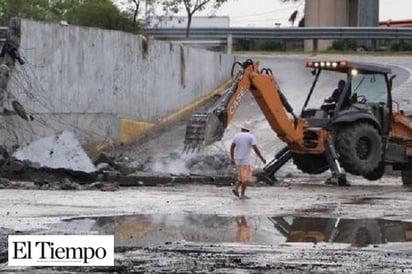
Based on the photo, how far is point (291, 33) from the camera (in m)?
45.0

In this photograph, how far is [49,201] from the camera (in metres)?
18.8

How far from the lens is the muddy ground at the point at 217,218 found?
11.9 metres

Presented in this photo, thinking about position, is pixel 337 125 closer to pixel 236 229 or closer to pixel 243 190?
pixel 243 190

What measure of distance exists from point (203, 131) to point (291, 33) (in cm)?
2380

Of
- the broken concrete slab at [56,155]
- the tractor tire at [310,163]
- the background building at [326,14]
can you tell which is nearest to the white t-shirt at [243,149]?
the broken concrete slab at [56,155]

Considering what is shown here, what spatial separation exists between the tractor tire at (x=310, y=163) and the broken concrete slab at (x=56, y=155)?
205 inches

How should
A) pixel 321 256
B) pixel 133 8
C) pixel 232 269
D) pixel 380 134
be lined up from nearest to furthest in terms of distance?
pixel 232 269, pixel 321 256, pixel 380 134, pixel 133 8

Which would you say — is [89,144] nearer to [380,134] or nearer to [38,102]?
[38,102]

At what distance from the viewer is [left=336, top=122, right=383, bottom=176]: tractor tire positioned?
2377 centimetres

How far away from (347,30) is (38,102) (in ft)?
72.2

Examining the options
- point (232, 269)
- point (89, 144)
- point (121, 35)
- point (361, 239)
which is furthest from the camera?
point (121, 35)

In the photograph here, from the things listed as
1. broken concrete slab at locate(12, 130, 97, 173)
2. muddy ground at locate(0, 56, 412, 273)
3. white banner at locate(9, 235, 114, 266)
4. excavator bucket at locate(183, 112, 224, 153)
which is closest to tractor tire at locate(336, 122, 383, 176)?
muddy ground at locate(0, 56, 412, 273)

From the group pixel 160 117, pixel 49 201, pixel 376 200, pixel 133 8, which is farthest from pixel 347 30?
pixel 49 201

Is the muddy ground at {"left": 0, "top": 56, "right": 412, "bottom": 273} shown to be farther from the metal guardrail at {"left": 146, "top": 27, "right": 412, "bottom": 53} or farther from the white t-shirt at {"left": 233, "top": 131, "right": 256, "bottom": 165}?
the metal guardrail at {"left": 146, "top": 27, "right": 412, "bottom": 53}
